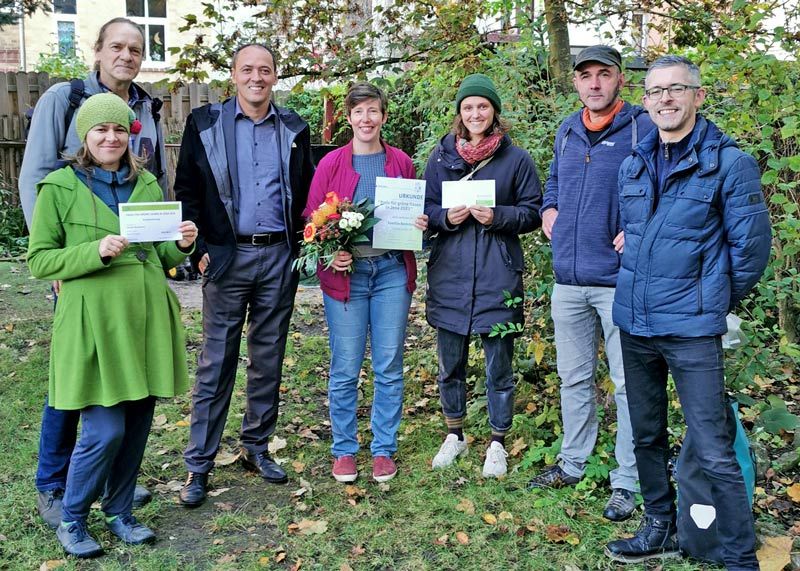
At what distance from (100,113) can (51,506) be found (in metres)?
2.08

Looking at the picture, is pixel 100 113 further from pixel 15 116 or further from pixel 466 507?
pixel 15 116

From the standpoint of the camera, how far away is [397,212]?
4.27 m

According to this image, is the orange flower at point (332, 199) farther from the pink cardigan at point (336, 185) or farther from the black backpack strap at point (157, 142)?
the black backpack strap at point (157, 142)

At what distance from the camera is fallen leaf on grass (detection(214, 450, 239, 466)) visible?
4811 mm

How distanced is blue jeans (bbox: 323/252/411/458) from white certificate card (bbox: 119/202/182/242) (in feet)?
3.63

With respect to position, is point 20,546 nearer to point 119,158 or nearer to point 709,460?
point 119,158

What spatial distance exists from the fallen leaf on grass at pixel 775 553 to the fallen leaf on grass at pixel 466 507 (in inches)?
56.2

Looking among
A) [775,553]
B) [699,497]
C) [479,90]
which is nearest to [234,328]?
[479,90]

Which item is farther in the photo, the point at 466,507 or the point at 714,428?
the point at 466,507

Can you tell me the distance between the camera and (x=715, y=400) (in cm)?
322

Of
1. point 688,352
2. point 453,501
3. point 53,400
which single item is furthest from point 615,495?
point 53,400

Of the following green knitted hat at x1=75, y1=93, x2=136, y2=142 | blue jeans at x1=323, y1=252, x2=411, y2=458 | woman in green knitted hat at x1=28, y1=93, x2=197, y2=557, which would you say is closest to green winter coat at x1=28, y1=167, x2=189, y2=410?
woman in green knitted hat at x1=28, y1=93, x2=197, y2=557

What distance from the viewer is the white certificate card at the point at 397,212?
424 centimetres

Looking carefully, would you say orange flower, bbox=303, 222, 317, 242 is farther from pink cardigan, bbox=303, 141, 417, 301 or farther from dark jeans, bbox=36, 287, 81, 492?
dark jeans, bbox=36, 287, 81, 492
